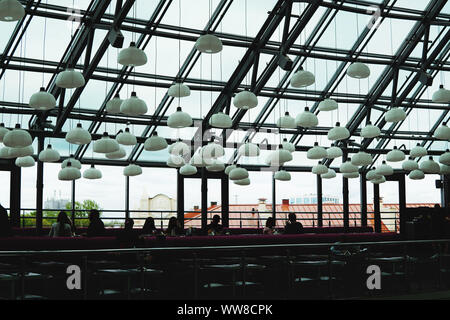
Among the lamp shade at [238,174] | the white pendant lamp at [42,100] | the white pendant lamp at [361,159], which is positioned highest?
the white pendant lamp at [42,100]

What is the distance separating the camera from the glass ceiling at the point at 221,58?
12.6 m

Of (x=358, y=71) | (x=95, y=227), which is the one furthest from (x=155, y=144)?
(x=358, y=71)

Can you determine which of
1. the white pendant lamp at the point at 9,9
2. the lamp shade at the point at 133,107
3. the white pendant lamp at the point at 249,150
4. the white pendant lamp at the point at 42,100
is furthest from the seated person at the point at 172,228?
the white pendant lamp at the point at 9,9

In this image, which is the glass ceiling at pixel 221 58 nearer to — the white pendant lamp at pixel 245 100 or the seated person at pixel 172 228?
the white pendant lamp at pixel 245 100

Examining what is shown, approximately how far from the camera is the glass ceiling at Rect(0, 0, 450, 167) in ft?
41.4

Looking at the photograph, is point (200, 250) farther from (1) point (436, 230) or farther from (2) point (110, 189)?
(2) point (110, 189)

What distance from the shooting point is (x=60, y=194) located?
1688 centimetres

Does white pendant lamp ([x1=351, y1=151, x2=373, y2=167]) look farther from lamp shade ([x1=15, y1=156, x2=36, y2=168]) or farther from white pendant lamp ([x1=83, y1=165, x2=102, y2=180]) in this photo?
lamp shade ([x1=15, y1=156, x2=36, y2=168])

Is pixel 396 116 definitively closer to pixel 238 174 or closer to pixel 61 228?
pixel 238 174

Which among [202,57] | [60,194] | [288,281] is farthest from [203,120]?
[288,281]
